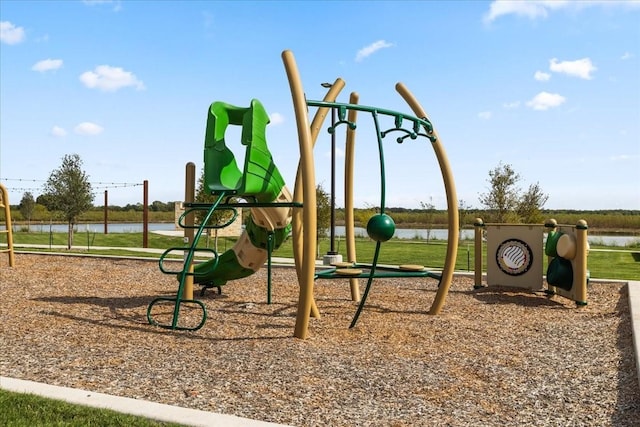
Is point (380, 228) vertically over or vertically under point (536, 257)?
over

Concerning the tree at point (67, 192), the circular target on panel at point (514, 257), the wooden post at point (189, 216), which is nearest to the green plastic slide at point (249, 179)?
the wooden post at point (189, 216)

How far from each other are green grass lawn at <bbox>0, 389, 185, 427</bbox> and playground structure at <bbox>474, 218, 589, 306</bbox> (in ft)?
22.1

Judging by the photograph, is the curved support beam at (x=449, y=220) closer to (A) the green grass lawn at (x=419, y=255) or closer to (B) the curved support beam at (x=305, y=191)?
(B) the curved support beam at (x=305, y=191)

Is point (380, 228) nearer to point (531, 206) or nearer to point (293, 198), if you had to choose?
point (293, 198)

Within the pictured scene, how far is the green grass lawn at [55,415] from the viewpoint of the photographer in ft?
11.3

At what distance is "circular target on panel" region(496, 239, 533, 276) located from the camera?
930 centimetres

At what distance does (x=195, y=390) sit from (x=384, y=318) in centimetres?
334

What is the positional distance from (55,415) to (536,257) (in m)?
7.67

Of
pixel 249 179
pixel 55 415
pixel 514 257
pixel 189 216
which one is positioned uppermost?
pixel 249 179

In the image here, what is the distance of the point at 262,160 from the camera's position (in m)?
7.02

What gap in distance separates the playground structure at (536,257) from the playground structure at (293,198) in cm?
216

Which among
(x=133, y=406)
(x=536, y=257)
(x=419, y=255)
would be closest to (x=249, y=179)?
(x=133, y=406)

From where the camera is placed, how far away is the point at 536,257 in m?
9.25

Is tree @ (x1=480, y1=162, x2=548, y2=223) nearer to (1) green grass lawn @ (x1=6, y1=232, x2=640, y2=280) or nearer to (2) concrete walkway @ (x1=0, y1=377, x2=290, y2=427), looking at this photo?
(1) green grass lawn @ (x1=6, y1=232, x2=640, y2=280)
